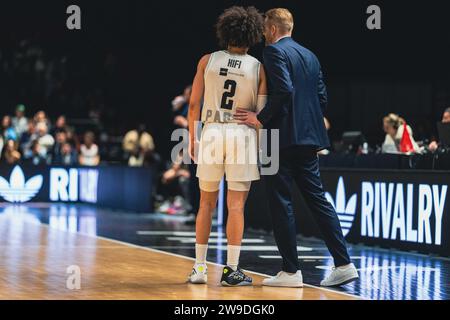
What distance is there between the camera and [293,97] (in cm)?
→ 713

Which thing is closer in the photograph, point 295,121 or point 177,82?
point 295,121

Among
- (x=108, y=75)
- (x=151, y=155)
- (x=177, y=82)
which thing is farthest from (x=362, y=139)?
(x=108, y=75)

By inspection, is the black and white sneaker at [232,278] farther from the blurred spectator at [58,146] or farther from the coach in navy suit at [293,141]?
the blurred spectator at [58,146]

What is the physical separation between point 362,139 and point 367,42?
969 cm

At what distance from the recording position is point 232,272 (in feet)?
Answer: 23.5

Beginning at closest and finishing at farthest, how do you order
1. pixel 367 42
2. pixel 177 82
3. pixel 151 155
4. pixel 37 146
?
pixel 151 155 < pixel 37 146 < pixel 367 42 < pixel 177 82

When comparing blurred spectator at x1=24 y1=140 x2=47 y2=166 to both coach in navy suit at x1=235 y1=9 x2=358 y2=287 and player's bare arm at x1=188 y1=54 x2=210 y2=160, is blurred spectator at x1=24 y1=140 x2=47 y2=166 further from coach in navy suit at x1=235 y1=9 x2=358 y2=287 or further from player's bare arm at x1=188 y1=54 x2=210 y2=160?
coach in navy suit at x1=235 y1=9 x2=358 y2=287

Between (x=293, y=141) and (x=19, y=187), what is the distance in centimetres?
1359

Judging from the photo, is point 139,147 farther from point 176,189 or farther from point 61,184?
point 176,189

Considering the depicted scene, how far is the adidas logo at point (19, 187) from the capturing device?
1964 centimetres

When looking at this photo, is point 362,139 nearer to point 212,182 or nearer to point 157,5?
point 212,182

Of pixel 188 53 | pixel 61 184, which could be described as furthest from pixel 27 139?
pixel 188 53

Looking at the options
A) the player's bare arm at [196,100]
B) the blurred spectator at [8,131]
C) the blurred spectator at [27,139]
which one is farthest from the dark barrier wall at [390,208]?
the blurred spectator at [8,131]

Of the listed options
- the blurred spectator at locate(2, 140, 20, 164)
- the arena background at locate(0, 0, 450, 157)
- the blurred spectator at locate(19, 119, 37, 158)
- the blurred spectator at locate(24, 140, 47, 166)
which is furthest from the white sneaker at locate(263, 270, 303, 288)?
the blurred spectator at locate(19, 119, 37, 158)
